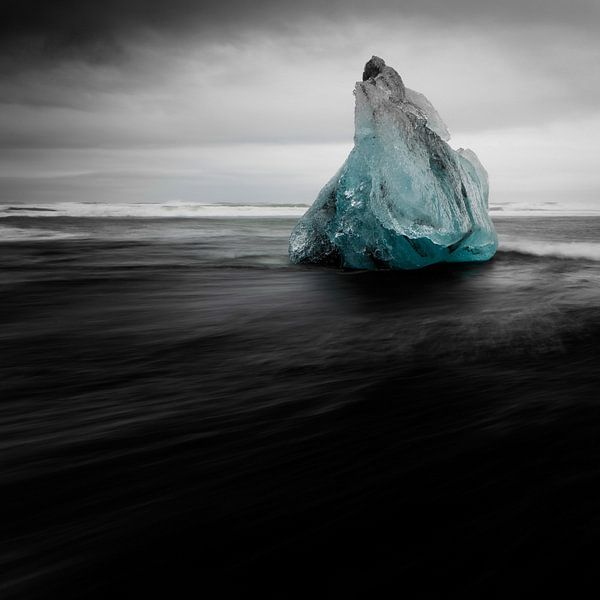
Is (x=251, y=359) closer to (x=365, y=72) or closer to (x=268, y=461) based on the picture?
(x=268, y=461)

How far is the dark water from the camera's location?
1.76 metres

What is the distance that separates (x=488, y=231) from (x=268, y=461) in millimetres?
10063

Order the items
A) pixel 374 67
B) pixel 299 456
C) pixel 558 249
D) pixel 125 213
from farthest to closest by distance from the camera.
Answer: pixel 125 213 → pixel 558 249 → pixel 374 67 → pixel 299 456

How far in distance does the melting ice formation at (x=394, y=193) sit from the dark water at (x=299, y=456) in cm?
362

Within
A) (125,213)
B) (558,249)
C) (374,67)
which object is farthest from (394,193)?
(125,213)

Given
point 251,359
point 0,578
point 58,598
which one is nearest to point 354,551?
point 58,598

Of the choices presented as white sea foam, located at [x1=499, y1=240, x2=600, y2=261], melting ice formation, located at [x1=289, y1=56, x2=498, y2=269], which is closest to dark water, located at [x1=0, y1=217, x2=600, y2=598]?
melting ice formation, located at [x1=289, y1=56, x2=498, y2=269]

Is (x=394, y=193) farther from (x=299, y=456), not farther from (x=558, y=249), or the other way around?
(x=558, y=249)

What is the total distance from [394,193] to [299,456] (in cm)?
734

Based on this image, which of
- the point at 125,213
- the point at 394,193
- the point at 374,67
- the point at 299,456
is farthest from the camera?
the point at 125,213

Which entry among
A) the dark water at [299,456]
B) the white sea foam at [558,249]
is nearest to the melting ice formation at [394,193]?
the dark water at [299,456]

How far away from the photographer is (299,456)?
8.45 ft

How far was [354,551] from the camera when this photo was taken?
1829 millimetres

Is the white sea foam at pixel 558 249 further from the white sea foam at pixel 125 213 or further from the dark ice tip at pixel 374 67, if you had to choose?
the white sea foam at pixel 125 213
